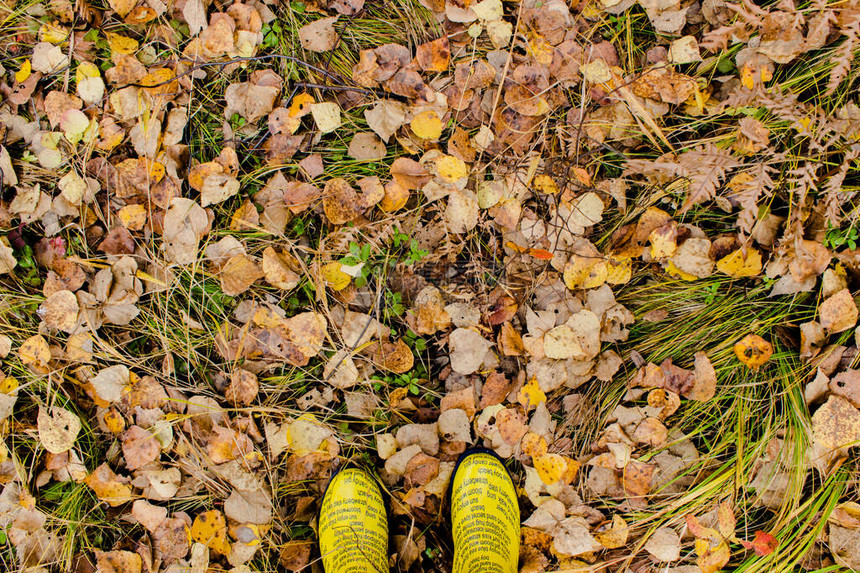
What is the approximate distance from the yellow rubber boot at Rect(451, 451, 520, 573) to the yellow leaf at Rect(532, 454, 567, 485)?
0.36 ft

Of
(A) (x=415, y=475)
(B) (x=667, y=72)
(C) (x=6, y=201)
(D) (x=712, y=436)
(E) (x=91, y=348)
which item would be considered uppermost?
(B) (x=667, y=72)

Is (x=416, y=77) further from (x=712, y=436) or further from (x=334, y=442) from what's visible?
(x=712, y=436)

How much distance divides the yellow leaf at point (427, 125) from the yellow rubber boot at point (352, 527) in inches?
45.0

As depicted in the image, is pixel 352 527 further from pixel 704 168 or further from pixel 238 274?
pixel 704 168

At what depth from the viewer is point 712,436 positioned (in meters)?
1.60

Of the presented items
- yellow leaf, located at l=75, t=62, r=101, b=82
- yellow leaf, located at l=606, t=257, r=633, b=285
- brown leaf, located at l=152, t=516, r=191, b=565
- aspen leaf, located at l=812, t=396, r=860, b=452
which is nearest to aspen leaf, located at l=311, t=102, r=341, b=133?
yellow leaf, located at l=75, t=62, r=101, b=82

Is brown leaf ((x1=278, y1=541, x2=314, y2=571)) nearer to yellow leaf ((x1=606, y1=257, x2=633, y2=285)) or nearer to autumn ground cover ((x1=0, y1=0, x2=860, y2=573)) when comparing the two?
autumn ground cover ((x1=0, y1=0, x2=860, y2=573))

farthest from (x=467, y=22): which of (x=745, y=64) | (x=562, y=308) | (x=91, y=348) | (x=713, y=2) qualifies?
(x=91, y=348)

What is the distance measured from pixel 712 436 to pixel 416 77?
1.50 metres

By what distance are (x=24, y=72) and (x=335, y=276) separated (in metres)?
1.28

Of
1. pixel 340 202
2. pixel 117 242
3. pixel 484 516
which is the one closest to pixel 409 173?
pixel 340 202

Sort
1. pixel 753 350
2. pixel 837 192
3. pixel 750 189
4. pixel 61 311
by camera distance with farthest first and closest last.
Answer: pixel 61 311 → pixel 753 350 → pixel 837 192 → pixel 750 189

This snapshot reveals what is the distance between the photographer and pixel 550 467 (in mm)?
1635

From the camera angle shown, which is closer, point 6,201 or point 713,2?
point 713,2
